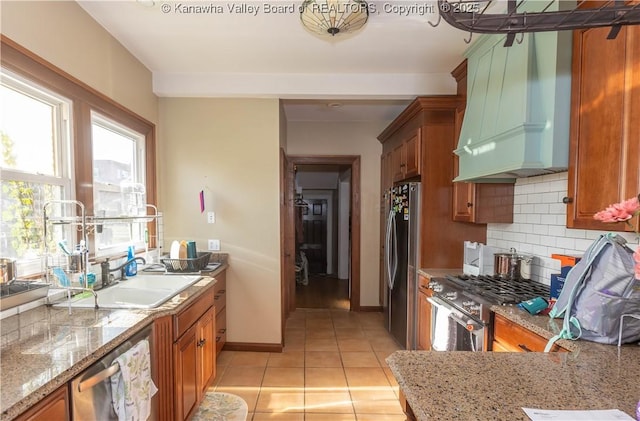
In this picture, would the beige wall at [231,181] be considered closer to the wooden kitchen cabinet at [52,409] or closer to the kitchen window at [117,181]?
the kitchen window at [117,181]

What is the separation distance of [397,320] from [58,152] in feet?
10.0

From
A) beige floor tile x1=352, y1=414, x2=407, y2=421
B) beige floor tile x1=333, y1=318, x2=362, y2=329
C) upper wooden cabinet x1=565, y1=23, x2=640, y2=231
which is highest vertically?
upper wooden cabinet x1=565, y1=23, x2=640, y2=231

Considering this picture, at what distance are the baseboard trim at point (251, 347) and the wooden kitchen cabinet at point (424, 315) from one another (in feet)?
4.33

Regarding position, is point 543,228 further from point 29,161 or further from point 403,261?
point 29,161

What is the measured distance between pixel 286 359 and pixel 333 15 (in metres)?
2.72

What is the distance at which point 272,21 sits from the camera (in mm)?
1930

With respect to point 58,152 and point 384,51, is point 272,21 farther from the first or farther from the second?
point 58,152

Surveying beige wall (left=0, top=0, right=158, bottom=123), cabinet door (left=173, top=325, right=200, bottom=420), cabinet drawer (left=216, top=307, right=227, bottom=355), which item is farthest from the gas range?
beige wall (left=0, top=0, right=158, bottom=123)

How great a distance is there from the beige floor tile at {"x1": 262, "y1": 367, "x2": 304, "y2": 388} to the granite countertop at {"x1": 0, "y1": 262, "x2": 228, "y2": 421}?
1.21 meters

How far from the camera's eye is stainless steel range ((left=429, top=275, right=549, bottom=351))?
174 cm

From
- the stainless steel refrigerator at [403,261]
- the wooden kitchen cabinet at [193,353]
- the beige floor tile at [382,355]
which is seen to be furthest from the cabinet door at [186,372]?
the stainless steel refrigerator at [403,261]

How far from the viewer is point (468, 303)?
185 cm

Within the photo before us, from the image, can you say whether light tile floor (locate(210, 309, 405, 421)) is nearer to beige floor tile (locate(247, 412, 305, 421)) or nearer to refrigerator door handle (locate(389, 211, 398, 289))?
beige floor tile (locate(247, 412, 305, 421))

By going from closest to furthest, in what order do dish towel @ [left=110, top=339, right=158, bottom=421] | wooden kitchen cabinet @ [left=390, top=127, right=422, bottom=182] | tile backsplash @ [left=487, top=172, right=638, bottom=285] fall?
dish towel @ [left=110, top=339, right=158, bottom=421] → tile backsplash @ [left=487, top=172, right=638, bottom=285] → wooden kitchen cabinet @ [left=390, top=127, right=422, bottom=182]
